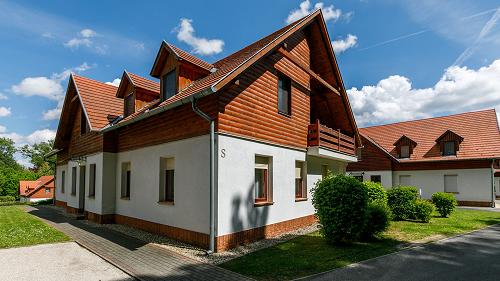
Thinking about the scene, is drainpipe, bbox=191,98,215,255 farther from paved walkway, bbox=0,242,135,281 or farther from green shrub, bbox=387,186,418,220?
green shrub, bbox=387,186,418,220

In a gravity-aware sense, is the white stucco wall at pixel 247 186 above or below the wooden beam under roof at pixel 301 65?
below

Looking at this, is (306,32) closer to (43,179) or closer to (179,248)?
(179,248)

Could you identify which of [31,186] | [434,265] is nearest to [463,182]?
[434,265]

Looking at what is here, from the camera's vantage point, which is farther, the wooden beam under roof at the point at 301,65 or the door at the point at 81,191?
the door at the point at 81,191

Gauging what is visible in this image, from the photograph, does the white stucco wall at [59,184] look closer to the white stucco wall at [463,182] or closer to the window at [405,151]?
the window at [405,151]

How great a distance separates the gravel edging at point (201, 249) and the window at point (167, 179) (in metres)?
1.36

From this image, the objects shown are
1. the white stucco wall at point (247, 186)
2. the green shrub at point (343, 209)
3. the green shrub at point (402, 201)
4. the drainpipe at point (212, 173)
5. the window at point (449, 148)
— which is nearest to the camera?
the drainpipe at point (212, 173)

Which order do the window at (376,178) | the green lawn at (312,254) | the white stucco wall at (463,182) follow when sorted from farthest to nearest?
the window at (376,178) < the white stucco wall at (463,182) < the green lawn at (312,254)

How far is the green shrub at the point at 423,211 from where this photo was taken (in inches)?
543

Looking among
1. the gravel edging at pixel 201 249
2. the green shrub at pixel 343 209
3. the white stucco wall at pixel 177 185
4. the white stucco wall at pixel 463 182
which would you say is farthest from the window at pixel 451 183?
the white stucco wall at pixel 177 185

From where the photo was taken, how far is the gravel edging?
809 cm

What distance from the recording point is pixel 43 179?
48875 millimetres

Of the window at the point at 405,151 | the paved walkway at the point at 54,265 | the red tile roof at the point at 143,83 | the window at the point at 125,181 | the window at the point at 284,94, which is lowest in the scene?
the paved walkway at the point at 54,265

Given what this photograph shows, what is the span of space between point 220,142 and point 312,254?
12.9ft
